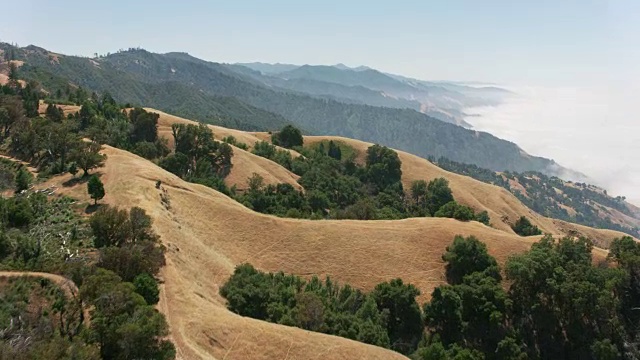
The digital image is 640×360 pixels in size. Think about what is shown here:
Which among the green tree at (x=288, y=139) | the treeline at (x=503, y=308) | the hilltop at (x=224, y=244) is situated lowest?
the treeline at (x=503, y=308)

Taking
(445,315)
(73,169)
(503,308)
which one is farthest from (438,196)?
(73,169)

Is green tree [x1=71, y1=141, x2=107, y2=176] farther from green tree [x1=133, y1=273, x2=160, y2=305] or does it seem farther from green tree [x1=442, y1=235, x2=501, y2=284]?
green tree [x1=442, y1=235, x2=501, y2=284]

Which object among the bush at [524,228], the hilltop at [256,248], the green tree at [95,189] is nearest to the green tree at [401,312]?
the hilltop at [256,248]

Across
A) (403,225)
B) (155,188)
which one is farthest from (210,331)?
(403,225)

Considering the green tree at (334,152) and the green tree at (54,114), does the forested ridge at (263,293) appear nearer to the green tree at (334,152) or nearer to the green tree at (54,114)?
the green tree at (54,114)

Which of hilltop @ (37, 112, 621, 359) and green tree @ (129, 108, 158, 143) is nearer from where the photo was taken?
hilltop @ (37, 112, 621, 359)

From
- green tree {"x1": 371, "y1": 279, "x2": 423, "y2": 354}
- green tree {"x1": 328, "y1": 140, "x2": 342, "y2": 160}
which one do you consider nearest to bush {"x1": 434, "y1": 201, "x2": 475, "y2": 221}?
green tree {"x1": 371, "y1": 279, "x2": 423, "y2": 354}

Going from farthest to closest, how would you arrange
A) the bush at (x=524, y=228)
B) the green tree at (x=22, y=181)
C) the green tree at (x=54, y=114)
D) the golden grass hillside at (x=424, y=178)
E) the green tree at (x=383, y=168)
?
1. the green tree at (x=383, y=168)
2. the bush at (x=524, y=228)
3. the golden grass hillside at (x=424, y=178)
4. the green tree at (x=54, y=114)
5. the green tree at (x=22, y=181)
